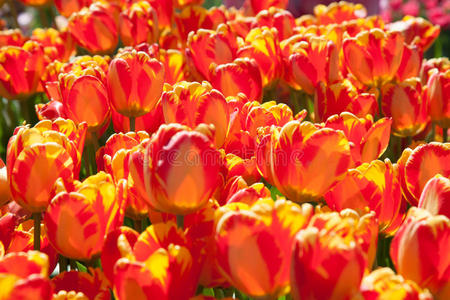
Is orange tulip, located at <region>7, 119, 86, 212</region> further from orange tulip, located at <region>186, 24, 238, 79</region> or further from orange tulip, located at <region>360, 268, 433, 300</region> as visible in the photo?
orange tulip, located at <region>186, 24, 238, 79</region>

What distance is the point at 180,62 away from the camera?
1226 mm

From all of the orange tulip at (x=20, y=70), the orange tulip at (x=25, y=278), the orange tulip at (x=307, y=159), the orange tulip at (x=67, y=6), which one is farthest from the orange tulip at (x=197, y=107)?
the orange tulip at (x=67, y=6)

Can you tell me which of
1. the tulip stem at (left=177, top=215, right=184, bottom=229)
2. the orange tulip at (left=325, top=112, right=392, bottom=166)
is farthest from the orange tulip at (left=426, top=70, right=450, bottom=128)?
the tulip stem at (left=177, top=215, right=184, bottom=229)

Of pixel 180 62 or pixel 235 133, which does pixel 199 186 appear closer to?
pixel 235 133

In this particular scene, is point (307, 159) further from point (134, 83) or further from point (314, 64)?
point (314, 64)

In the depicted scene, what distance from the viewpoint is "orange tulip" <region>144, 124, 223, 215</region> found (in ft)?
2.05

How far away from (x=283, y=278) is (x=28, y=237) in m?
0.36

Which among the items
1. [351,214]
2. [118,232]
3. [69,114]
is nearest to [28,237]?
[118,232]

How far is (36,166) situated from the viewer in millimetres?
705

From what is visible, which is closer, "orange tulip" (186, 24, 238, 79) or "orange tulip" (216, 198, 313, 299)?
"orange tulip" (216, 198, 313, 299)

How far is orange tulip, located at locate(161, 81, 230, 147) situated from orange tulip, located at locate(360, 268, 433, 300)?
358mm

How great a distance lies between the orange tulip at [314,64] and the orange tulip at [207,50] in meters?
0.13

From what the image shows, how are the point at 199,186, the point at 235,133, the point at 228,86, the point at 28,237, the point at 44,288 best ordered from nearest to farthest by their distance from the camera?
the point at 44,288, the point at 199,186, the point at 28,237, the point at 235,133, the point at 228,86

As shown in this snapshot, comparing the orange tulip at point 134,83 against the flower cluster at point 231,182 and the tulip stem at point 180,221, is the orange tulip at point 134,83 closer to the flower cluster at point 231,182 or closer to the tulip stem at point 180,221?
the flower cluster at point 231,182
